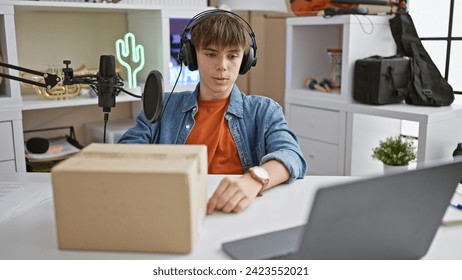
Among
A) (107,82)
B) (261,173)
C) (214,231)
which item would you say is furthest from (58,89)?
(214,231)

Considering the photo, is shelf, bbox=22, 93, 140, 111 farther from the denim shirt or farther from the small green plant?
the small green plant

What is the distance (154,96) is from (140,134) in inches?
12.7

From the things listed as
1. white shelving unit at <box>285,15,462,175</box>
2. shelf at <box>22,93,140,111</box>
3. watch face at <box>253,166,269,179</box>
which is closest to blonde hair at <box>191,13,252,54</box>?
watch face at <box>253,166,269,179</box>

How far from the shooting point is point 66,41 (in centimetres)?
247

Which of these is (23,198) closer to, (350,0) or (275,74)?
(350,0)

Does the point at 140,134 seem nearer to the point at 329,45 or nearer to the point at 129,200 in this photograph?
the point at 129,200

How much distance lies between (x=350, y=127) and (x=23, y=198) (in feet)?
5.94

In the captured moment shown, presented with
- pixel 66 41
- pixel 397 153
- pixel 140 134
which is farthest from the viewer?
pixel 66 41

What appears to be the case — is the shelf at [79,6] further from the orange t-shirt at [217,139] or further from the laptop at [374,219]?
the laptop at [374,219]

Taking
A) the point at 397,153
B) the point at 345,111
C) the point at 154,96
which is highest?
the point at 154,96

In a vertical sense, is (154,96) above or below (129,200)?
above

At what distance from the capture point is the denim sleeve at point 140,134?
1.30 m

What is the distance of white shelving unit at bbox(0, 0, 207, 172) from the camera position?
6.74 ft

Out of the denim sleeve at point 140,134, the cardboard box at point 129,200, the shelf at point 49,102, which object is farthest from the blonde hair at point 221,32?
the shelf at point 49,102
